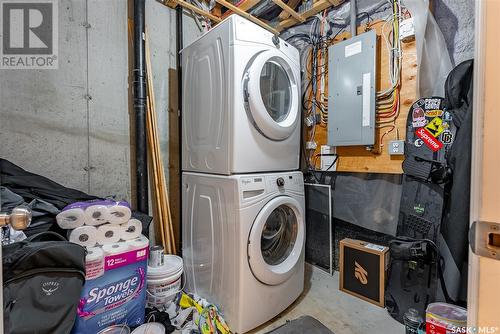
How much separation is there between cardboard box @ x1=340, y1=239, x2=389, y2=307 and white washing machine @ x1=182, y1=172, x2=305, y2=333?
383 mm

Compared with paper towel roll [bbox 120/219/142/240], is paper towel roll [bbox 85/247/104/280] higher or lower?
lower

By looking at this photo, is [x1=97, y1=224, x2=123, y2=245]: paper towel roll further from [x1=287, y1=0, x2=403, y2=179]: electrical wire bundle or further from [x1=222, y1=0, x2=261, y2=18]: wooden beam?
[x1=222, y1=0, x2=261, y2=18]: wooden beam

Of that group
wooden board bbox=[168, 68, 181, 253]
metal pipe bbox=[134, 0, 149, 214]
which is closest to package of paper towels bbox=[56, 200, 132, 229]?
metal pipe bbox=[134, 0, 149, 214]

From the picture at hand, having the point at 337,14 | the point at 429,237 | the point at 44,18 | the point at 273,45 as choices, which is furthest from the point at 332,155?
the point at 44,18

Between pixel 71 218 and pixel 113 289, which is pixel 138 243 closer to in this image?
pixel 113 289

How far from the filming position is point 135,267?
4.48 ft

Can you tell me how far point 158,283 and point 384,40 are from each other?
7.44 ft

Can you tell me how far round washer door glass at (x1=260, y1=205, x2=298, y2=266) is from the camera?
1692 mm

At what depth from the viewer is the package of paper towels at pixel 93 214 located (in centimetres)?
126

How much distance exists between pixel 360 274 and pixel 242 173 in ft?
3.86

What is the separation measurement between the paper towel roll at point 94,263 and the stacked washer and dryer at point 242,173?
587 millimetres

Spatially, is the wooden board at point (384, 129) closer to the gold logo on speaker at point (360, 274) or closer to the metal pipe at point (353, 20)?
the metal pipe at point (353, 20)

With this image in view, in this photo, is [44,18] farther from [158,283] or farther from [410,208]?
[410,208]

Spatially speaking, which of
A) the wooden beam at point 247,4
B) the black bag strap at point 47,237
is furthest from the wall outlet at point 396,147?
the black bag strap at point 47,237
